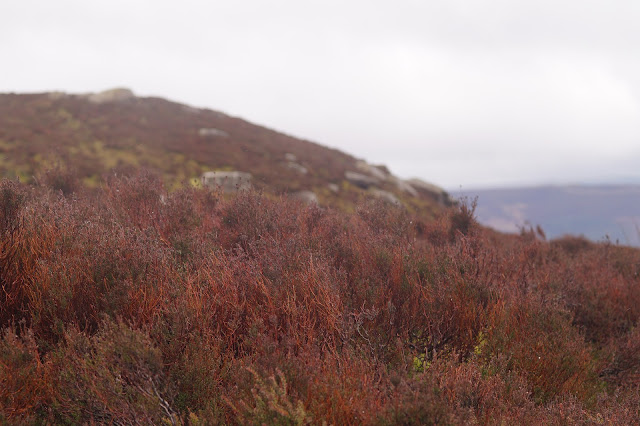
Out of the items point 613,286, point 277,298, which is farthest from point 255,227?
point 613,286

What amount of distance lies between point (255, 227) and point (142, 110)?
23.8m

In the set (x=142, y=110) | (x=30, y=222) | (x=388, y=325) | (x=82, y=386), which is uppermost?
(x=142, y=110)

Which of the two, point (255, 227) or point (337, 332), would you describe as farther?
point (255, 227)

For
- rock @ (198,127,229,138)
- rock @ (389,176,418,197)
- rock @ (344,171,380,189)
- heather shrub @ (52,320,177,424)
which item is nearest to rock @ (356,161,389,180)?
rock @ (389,176,418,197)

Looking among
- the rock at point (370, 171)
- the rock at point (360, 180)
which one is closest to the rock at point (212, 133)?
the rock at point (360, 180)

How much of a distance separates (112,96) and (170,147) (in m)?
10.5

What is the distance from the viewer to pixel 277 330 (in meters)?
2.96

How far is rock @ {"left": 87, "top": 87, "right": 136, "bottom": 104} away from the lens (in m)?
25.1

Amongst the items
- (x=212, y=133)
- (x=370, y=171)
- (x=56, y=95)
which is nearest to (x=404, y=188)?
(x=370, y=171)

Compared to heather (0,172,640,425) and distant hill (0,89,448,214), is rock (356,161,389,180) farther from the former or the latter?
heather (0,172,640,425)

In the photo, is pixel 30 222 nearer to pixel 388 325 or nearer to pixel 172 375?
pixel 172 375

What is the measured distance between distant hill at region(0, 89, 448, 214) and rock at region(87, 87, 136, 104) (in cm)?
6

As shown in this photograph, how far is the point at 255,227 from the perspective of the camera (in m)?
5.00

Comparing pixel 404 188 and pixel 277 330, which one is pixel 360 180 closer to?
pixel 404 188
